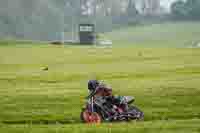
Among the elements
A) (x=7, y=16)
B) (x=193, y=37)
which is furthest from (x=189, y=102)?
(x=7, y=16)

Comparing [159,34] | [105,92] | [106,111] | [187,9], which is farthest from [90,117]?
[187,9]

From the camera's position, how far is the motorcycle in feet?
65.6

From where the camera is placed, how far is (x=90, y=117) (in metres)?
19.9

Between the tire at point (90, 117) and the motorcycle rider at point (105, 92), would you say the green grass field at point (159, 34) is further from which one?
the tire at point (90, 117)

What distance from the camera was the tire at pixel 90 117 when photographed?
19.8 m

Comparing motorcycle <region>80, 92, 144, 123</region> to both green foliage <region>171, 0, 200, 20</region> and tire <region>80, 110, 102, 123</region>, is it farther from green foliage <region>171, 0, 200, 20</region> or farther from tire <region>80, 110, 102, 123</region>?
green foliage <region>171, 0, 200, 20</region>

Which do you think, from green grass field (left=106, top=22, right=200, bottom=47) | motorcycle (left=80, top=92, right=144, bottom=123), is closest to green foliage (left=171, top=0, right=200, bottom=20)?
green grass field (left=106, top=22, right=200, bottom=47)

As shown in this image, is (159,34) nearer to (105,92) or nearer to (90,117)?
(105,92)

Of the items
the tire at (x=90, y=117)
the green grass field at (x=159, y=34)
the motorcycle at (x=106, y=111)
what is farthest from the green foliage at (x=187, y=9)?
the tire at (x=90, y=117)

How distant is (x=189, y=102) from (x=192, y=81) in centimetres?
888

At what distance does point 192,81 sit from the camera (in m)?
33.6

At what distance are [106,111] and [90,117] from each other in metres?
0.71

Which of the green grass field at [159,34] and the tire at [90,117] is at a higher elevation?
the green grass field at [159,34]

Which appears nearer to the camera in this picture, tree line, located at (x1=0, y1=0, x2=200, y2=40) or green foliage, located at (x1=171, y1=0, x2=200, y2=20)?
tree line, located at (x1=0, y1=0, x2=200, y2=40)
